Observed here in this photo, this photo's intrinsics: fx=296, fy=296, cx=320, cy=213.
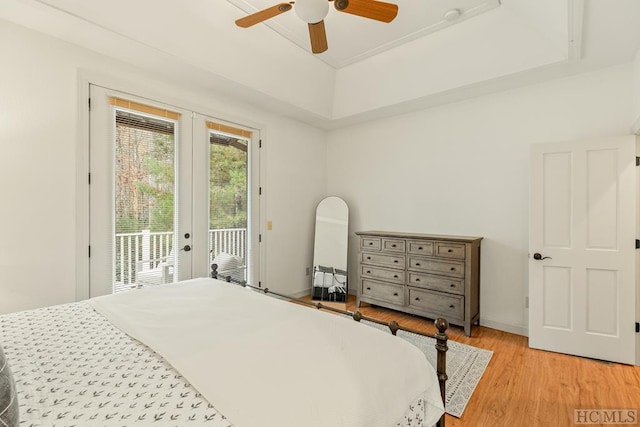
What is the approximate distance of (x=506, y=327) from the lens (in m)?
3.37

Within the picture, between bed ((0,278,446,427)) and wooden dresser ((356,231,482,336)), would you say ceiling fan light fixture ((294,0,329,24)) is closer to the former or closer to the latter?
bed ((0,278,446,427))

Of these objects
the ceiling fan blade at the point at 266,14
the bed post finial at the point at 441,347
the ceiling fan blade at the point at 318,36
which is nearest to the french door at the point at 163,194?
the ceiling fan blade at the point at 266,14

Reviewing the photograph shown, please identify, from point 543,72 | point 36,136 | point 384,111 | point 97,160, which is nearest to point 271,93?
point 384,111

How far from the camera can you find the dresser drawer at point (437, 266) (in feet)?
10.8

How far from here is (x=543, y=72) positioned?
9.70ft

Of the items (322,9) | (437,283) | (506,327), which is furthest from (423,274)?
(322,9)

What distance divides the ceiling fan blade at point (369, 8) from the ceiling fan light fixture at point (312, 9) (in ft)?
0.31

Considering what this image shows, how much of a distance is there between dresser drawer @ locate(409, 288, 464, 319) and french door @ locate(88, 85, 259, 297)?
82.2 inches

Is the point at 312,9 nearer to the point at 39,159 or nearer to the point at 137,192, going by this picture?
the point at 137,192

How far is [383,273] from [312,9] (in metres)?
3.02

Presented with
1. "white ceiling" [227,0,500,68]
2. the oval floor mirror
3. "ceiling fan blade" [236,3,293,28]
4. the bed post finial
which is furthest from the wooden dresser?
"ceiling fan blade" [236,3,293,28]

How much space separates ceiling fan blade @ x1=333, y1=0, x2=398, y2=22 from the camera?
6.39 ft

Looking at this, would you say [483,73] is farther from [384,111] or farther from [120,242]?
[120,242]

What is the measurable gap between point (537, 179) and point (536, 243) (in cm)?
64
